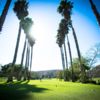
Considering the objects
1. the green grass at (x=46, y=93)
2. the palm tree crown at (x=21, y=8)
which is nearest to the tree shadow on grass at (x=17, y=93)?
the green grass at (x=46, y=93)

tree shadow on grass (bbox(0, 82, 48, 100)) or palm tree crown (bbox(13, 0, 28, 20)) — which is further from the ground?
palm tree crown (bbox(13, 0, 28, 20))

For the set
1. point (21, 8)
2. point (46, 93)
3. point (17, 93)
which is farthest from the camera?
point (21, 8)

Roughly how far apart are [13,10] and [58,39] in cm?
2111

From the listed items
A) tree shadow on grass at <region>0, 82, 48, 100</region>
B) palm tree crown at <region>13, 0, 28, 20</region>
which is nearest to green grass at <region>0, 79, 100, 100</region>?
tree shadow on grass at <region>0, 82, 48, 100</region>

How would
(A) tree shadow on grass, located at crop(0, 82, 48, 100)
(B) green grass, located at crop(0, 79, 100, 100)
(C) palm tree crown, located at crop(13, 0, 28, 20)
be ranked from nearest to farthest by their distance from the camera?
1. (A) tree shadow on grass, located at crop(0, 82, 48, 100)
2. (B) green grass, located at crop(0, 79, 100, 100)
3. (C) palm tree crown, located at crop(13, 0, 28, 20)

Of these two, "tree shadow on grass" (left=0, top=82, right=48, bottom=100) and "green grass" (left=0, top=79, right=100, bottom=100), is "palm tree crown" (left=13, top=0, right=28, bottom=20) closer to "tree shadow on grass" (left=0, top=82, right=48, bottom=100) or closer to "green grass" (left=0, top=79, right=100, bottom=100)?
"green grass" (left=0, top=79, right=100, bottom=100)

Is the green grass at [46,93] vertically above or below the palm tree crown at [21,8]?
below

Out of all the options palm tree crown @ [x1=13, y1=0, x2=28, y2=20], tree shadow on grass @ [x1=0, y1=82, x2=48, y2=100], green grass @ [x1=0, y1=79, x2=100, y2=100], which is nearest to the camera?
tree shadow on grass @ [x1=0, y1=82, x2=48, y2=100]

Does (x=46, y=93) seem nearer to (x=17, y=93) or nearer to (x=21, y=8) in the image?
(x=17, y=93)

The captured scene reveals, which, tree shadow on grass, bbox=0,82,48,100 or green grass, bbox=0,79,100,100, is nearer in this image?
tree shadow on grass, bbox=0,82,48,100

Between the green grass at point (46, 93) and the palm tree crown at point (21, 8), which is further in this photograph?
the palm tree crown at point (21, 8)

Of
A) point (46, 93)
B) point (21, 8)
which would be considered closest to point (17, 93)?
point (46, 93)

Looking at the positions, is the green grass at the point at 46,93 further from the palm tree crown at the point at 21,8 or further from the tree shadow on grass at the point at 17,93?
the palm tree crown at the point at 21,8

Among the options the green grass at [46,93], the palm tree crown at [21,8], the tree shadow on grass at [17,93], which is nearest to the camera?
the tree shadow on grass at [17,93]
